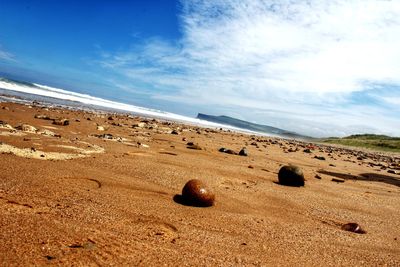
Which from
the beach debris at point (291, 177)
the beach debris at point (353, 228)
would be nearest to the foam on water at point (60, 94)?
the beach debris at point (291, 177)

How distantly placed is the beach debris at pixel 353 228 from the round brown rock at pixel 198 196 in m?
1.73

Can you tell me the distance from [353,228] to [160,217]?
2482 millimetres

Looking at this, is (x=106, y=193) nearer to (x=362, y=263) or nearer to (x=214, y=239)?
(x=214, y=239)

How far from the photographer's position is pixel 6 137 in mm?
7426

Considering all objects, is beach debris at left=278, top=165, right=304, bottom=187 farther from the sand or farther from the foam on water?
the foam on water

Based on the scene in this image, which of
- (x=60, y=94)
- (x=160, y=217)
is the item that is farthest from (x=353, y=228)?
(x=60, y=94)

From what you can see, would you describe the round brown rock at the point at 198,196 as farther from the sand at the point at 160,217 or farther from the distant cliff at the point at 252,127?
the distant cliff at the point at 252,127

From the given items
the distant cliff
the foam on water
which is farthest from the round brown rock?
the distant cliff

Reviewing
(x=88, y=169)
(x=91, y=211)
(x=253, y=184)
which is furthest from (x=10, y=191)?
(x=253, y=184)

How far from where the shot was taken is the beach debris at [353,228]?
473 centimetres

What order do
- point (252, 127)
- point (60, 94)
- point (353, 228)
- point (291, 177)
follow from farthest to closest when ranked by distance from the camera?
1. point (252, 127)
2. point (60, 94)
3. point (291, 177)
4. point (353, 228)

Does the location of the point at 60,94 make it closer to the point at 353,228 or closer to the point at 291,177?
the point at 291,177

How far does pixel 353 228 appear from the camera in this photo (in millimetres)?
4758

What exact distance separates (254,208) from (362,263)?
1738mm
